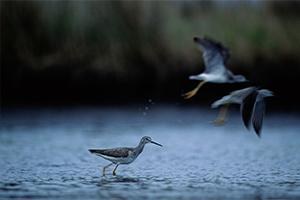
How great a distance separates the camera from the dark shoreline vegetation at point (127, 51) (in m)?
22.5

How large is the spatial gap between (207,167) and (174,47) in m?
9.16

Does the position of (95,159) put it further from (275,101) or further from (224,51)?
(275,101)

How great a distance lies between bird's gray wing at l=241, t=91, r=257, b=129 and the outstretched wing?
741mm

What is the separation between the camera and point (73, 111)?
21.9 meters

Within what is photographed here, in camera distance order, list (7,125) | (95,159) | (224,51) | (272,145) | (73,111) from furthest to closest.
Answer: (73,111)
(7,125)
(272,145)
(95,159)
(224,51)

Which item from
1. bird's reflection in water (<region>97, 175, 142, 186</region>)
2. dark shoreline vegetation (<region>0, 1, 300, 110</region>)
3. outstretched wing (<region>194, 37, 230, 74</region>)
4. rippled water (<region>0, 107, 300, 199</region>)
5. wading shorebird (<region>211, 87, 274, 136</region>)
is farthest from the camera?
dark shoreline vegetation (<region>0, 1, 300, 110</region>)

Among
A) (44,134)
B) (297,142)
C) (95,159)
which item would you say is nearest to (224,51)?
(95,159)

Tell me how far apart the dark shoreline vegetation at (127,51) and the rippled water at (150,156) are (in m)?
0.85

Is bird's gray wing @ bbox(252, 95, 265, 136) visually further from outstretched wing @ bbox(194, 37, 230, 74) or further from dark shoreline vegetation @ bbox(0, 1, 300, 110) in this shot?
dark shoreline vegetation @ bbox(0, 1, 300, 110)

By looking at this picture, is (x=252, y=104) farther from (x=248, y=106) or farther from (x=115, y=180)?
(x=115, y=180)

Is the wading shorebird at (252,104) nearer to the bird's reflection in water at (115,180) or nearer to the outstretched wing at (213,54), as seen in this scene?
the outstretched wing at (213,54)

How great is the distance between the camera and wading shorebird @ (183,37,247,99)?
13.3 m

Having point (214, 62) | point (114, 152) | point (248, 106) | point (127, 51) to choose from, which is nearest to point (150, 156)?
point (114, 152)

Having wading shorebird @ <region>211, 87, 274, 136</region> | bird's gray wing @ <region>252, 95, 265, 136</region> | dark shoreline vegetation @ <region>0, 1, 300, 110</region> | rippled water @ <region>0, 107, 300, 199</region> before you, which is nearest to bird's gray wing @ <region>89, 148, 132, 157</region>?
rippled water @ <region>0, 107, 300, 199</region>
